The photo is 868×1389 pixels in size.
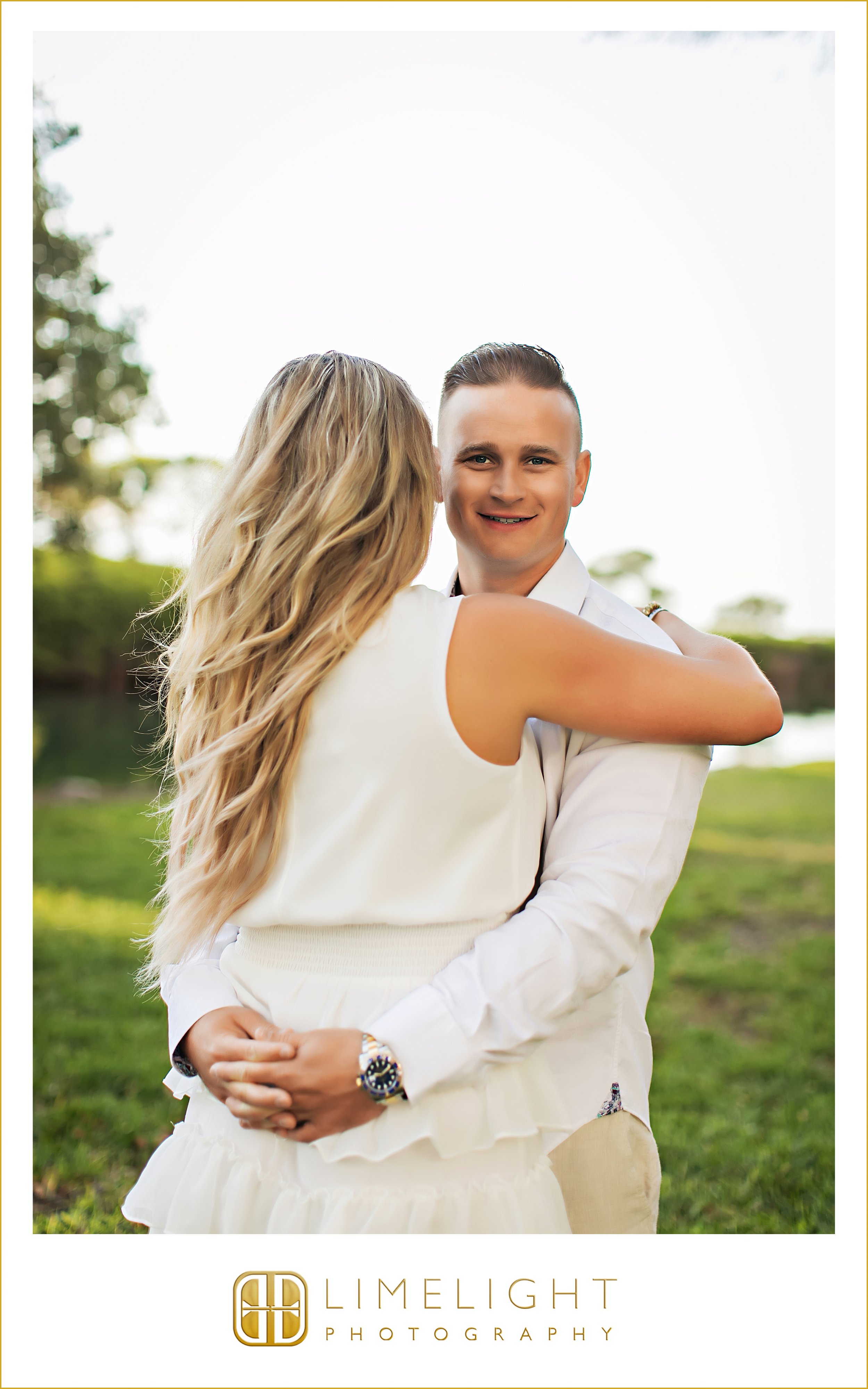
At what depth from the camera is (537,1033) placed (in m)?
1.54

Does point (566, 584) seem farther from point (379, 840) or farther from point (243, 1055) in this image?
point (243, 1055)

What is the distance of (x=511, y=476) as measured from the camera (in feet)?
6.88

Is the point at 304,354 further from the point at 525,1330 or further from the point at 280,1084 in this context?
the point at 525,1330

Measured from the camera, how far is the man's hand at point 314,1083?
152cm

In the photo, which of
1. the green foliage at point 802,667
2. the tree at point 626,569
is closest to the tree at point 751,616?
the green foliage at point 802,667

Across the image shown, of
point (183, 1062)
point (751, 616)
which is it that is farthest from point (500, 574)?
point (751, 616)

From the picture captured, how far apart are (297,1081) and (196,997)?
0.28 meters

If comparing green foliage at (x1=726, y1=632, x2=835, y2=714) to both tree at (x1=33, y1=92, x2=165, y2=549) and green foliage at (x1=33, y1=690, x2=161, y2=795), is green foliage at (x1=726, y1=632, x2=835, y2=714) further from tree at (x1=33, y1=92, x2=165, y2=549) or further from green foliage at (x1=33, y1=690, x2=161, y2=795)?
green foliage at (x1=33, y1=690, x2=161, y2=795)

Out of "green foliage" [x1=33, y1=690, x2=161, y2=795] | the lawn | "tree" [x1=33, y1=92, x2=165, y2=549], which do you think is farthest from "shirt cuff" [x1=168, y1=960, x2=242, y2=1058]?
"green foliage" [x1=33, y1=690, x2=161, y2=795]

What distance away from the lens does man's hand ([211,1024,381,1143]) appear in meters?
1.52

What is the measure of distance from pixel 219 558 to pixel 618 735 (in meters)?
0.71

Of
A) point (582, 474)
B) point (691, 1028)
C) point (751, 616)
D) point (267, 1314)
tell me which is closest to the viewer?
point (267, 1314)

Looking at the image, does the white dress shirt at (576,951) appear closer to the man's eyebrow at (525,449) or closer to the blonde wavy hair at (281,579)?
the man's eyebrow at (525,449)

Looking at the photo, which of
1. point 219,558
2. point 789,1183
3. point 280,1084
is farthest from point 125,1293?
point 789,1183
